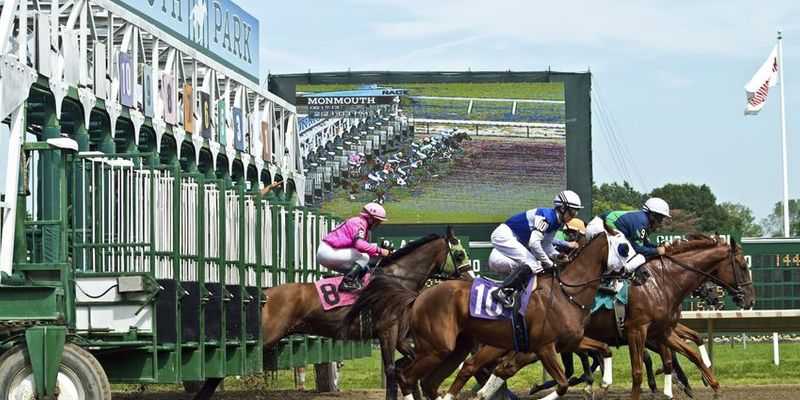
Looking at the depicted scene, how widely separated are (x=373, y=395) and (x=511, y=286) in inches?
197

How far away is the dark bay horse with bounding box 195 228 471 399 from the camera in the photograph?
43.3 ft

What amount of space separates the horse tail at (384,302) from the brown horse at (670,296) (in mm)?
1231

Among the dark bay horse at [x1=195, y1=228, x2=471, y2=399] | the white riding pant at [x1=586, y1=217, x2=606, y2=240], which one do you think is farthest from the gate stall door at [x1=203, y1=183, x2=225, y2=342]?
the white riding pant at [x1=586, y1=217, x2=606, y2=240]

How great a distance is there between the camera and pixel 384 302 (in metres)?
12.9

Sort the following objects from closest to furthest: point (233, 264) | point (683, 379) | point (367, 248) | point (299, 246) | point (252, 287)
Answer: point (233, 264)
point (252, 287)
point (367, 248)
point (683, 379)
point (299, 246)

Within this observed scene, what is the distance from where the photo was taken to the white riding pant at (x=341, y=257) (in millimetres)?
13836

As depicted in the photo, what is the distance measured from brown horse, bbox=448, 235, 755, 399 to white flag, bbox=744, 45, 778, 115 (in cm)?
1582

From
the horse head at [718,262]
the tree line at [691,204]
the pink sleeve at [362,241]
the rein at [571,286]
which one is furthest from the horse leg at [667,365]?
the tree line at [691,204]

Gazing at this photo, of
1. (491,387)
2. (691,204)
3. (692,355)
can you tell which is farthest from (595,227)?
(691,204)

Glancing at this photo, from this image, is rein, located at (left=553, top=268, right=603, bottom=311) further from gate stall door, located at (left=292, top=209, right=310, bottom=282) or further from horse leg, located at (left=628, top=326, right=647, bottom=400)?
gate stall door, located at (left=292, top=209, right=310, bottom=282)

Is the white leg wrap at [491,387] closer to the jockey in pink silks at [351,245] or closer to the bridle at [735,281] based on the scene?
the jockey in pink silks at [351,245]

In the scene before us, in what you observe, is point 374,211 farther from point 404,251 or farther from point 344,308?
point 344,308

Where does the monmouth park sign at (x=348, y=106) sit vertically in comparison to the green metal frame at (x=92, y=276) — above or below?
above

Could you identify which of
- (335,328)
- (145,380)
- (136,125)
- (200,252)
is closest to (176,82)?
(136,125)
